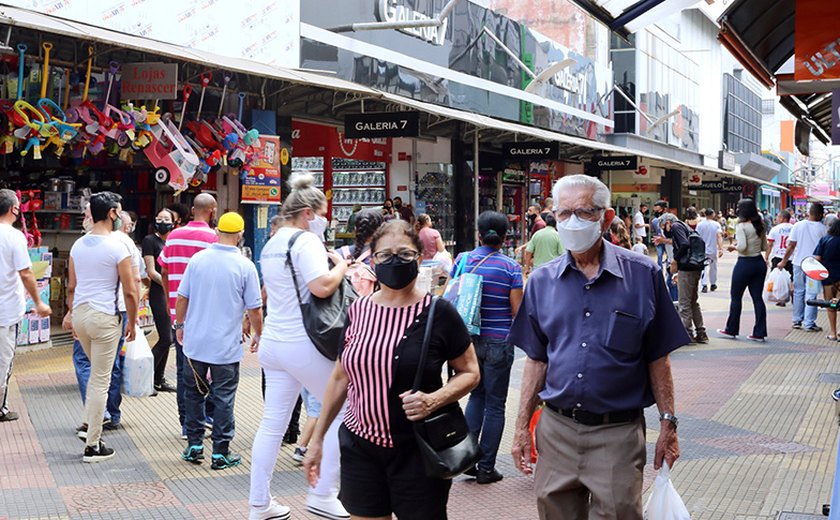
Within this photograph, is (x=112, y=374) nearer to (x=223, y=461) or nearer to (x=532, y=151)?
(x=223, y=461)

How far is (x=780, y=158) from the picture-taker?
3248 inches

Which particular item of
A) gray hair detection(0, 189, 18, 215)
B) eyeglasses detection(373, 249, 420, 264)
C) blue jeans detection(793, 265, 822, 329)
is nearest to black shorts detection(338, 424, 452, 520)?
eyeglasses detection(373, 249, 420, 264)

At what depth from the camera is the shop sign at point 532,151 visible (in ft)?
75.9

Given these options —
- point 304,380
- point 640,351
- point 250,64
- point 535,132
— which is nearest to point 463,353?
point 640,351

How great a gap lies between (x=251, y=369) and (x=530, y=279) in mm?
7467

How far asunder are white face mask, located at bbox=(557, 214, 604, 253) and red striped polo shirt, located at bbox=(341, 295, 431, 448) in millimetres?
644

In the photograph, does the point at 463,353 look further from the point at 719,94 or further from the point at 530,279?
the point at 719,94

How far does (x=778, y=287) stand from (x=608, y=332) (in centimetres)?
891

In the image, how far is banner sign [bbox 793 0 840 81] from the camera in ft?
23.6

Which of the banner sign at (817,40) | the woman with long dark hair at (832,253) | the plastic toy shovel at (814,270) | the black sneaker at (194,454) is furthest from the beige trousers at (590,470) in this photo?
the woman with long dark hair at (832,253)

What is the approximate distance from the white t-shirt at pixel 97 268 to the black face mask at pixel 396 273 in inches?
141

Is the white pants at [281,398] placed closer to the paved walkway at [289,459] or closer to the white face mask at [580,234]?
the paved walkway at [289,459]

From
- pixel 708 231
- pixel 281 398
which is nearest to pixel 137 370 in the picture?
pixel 281 398

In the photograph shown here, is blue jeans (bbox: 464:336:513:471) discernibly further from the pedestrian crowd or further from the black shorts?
the black shorts
